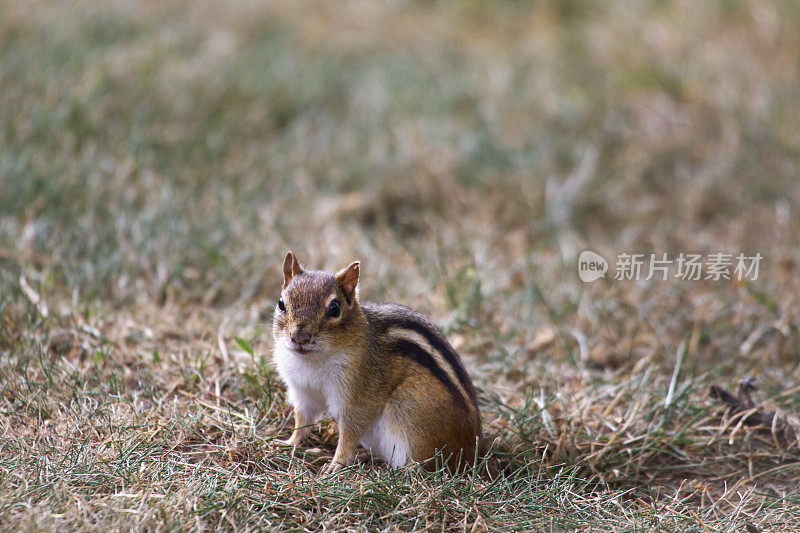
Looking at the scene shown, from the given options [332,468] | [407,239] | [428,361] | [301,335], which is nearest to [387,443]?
[332,468]

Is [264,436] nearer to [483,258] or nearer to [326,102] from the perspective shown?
[483,258]

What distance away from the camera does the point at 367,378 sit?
354 cm

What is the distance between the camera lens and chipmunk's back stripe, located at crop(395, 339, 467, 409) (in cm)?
349

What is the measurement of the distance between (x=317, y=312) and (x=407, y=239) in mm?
2501

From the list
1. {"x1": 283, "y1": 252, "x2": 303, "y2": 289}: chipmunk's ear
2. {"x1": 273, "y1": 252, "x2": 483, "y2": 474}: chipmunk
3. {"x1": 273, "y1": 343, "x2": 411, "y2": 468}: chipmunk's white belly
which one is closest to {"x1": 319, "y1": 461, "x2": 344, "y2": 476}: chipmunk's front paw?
{"x1": 273, "y1": 252, "x2": 483, "y2": 474}: chipmunk

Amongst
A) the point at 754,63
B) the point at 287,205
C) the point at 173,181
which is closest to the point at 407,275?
the point at 287,205

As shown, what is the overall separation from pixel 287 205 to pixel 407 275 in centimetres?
111

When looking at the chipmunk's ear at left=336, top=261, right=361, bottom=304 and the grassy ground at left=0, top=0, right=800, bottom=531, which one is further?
the chipmunk's ear at left=336, top=261, right=361, bottom=304

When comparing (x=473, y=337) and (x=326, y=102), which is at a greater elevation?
(x=326, y=102)

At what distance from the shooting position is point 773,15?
809 cm

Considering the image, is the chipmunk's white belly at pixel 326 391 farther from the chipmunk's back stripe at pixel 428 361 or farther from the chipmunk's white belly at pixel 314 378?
the chipmunk's back stripe at pixel 428 361

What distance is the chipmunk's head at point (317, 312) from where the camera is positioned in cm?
341

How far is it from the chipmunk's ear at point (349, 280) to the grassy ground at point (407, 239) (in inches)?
24.7

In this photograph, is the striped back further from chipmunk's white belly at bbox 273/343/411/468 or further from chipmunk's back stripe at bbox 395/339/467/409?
chipmunk's white belly at bbox 273/343/411/468
